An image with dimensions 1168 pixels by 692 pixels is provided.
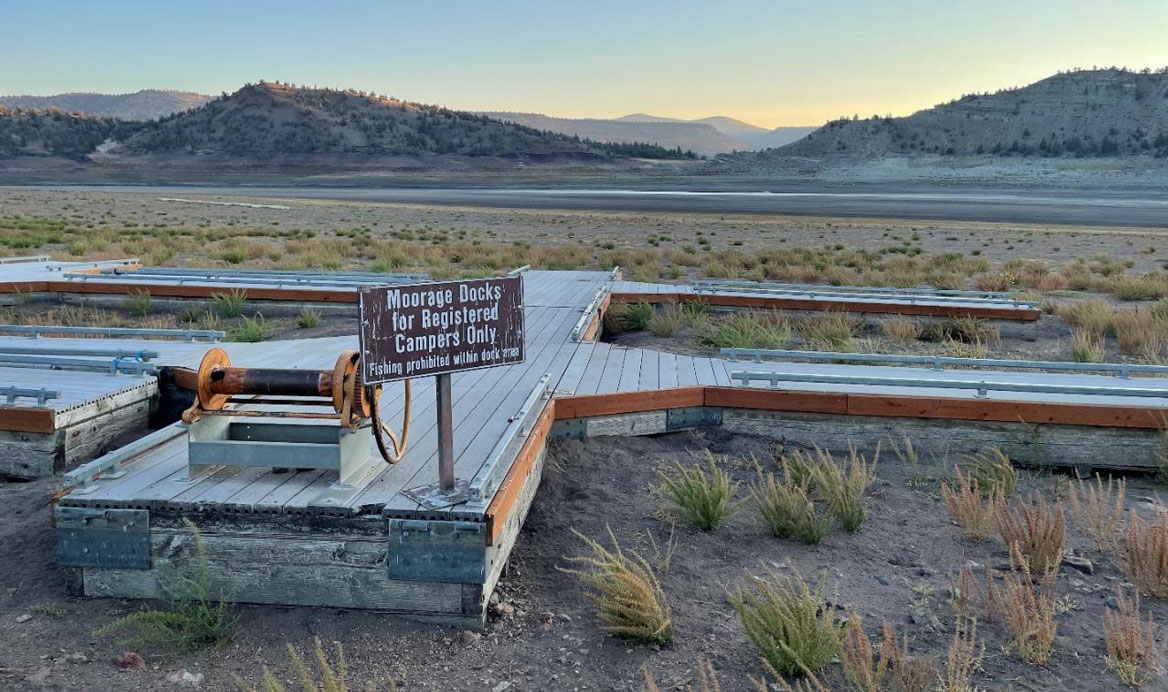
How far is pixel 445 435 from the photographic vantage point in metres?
4.70

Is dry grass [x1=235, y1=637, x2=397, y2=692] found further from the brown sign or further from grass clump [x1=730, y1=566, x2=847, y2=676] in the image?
grass clump [x1=730, y1=566, x2=847, y2=676]

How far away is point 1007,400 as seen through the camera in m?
6.98

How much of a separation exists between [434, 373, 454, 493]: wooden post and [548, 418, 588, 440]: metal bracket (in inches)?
84.0

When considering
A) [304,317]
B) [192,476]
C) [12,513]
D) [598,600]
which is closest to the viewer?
[598,600]

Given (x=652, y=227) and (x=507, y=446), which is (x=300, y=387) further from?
(x=652, y=227)

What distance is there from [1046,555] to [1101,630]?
577 millimetres

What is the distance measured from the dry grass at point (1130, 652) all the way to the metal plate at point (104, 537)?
176 inches

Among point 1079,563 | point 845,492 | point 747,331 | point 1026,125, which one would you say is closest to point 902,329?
point 747,331

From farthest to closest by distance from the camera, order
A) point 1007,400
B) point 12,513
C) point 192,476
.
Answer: point 1007,400 < point 12,513 < point 192,476

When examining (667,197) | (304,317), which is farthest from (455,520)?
(667,197)

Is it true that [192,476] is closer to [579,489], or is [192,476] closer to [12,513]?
[12,513]

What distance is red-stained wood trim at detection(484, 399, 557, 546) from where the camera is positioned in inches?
180

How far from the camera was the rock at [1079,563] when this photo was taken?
5250 millimetres

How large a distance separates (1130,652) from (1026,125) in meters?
108
